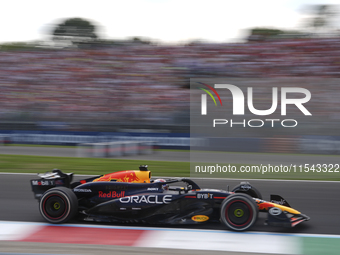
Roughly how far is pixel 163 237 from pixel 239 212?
83 centimetres

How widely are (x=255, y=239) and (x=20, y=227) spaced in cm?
255

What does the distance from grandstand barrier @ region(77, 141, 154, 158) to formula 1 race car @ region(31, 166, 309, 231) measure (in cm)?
695

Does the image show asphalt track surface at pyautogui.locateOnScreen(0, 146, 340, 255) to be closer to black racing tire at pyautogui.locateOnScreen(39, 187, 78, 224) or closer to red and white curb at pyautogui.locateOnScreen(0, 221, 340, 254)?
red and white curb at pyautogui.locateOnScreen(0, 221, 340, 254)

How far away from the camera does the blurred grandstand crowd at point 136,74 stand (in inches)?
589

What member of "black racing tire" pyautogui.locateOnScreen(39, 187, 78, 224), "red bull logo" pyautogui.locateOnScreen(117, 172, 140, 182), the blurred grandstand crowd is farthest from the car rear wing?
the blurred grandstand crowd

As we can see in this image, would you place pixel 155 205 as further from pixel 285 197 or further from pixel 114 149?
pixel 114 149

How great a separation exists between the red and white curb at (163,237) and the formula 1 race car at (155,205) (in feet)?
0.40

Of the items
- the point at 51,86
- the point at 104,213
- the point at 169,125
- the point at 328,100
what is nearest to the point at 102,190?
the point at 104,213

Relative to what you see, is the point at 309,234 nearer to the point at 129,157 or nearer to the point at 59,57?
the point at 129,157

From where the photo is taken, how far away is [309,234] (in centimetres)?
412

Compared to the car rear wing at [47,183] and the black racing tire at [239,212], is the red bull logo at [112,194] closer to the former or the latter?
the car rear wing at [47,183]

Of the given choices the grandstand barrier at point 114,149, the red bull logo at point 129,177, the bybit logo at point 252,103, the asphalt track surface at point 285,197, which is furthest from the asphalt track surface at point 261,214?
the bybit logo at point 252,103

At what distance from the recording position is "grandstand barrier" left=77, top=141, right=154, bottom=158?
11547 mm

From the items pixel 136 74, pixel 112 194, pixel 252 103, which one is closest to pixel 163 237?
pixel 112 194
